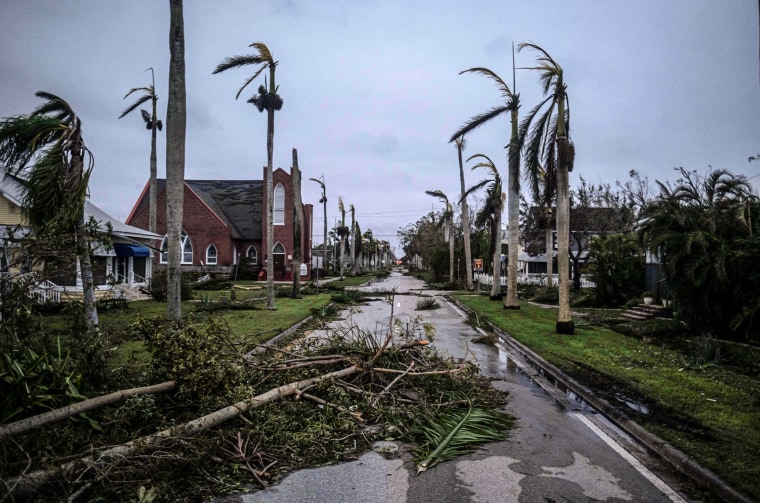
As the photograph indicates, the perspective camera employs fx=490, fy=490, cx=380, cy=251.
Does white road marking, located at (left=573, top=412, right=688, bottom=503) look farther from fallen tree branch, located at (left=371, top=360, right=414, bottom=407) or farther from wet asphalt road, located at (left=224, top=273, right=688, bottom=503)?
fallen tree branch, located at (left=371, top=360, right=414, bottom=407)

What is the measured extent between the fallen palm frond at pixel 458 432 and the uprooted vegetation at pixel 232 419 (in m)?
0.03

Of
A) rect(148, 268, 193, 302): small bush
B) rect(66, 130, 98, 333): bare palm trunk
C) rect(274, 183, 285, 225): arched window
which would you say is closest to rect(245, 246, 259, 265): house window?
rect(274, 183, 285, 225): arched window

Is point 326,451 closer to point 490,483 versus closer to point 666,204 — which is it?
point 490,483

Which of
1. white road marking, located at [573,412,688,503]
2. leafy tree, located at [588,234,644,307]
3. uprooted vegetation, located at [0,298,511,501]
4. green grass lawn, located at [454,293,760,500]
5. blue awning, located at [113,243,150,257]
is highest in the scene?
blue awning, located at [113,243,150,257]

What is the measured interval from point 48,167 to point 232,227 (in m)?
37.8

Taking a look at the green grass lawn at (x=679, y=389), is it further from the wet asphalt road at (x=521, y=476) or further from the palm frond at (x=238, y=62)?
the palm frond at (x=238, y=62)

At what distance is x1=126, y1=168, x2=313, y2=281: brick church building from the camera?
146ft

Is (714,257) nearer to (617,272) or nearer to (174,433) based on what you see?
(617,272)

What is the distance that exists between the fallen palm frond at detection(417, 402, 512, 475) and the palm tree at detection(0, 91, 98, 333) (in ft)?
21.7

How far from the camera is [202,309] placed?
18.4 m

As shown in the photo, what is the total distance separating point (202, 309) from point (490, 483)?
15.8 m

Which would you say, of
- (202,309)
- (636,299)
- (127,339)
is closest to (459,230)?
(636,299)

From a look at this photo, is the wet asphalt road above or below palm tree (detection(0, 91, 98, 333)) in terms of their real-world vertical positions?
below

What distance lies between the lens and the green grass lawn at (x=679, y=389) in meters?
5.05
